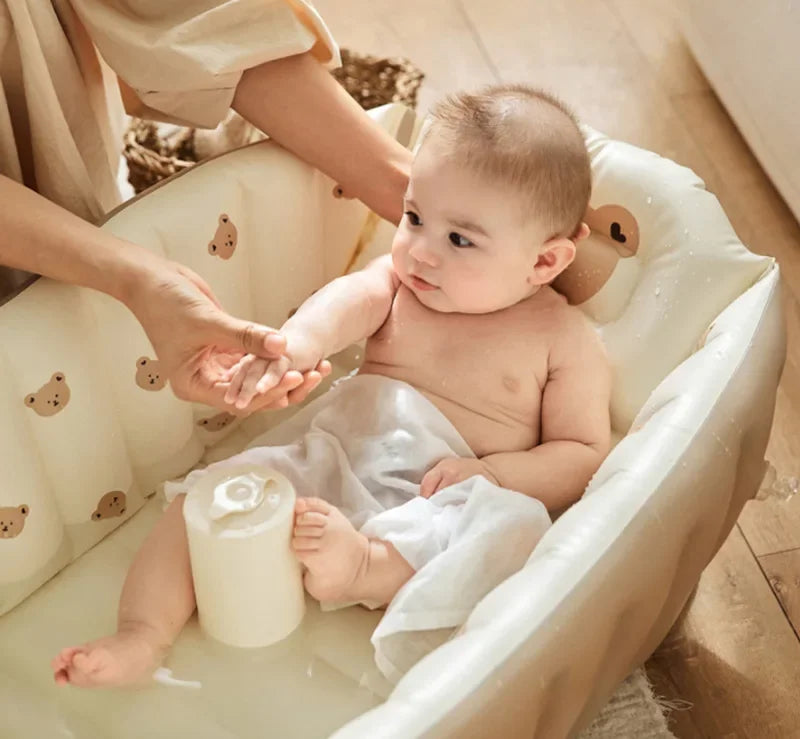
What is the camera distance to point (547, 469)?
1.21m

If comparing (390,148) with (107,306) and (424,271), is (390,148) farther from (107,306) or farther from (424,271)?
(107,306)

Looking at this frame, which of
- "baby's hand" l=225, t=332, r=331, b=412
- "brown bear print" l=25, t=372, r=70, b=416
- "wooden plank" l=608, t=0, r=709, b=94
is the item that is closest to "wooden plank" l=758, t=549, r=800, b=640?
"baby's hand" l=225, t=332, r=331, b=412

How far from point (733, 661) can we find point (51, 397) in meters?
0.83

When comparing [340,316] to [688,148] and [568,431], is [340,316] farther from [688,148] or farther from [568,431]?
[688,148]

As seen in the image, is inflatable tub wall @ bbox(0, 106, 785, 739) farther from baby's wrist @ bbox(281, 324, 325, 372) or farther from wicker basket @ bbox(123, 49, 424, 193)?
wicker basket @ bbox(123, 49, 424, 193)

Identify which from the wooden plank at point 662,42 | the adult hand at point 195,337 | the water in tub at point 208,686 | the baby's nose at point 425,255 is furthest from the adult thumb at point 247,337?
the wooden plank at point 662,42

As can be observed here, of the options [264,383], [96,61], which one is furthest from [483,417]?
[96,61]

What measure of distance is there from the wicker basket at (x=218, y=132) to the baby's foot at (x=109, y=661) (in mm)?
750

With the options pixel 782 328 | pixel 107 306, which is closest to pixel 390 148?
pixel 107 306

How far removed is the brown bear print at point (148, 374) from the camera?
1.24m

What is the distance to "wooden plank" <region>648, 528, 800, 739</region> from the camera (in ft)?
4.22

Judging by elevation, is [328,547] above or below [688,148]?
above

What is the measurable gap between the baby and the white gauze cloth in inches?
0.6

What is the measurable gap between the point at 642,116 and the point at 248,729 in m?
1.43
